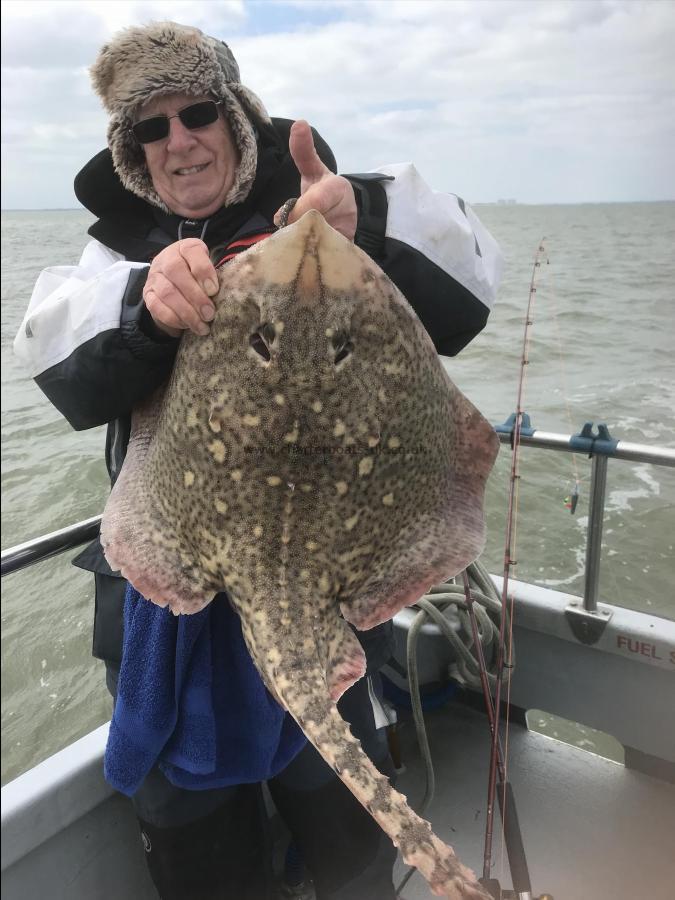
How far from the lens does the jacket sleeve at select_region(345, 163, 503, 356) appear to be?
1.92 meters

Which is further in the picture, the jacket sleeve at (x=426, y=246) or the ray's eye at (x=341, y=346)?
the jacket sleeve at (x=426, y=246)

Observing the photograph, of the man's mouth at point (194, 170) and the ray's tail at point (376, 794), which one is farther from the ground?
the man's mouth at point (194, 170)

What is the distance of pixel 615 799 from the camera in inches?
132

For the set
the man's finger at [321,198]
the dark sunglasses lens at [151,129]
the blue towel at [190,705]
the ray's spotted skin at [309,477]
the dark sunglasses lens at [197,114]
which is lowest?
the blue towel at [190,705]

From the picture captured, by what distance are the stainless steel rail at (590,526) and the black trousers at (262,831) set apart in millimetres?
518

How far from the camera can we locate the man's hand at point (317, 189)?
5.17 feet

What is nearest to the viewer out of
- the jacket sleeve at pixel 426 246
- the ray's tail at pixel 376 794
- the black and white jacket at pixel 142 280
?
the ray's tail at pixel 376 794

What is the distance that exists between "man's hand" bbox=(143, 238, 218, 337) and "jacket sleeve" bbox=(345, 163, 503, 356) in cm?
57

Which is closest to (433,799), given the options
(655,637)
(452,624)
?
(452,624)

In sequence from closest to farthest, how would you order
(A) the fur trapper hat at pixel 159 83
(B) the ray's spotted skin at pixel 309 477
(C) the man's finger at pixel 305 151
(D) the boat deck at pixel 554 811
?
(B) the ray's spotted skin at pixel 309 477 → (C) the man's finger at pixel 305 151 → (A) the fur trapper hat at pixel 159 83 → (D) the boat deck at pixel 554 811

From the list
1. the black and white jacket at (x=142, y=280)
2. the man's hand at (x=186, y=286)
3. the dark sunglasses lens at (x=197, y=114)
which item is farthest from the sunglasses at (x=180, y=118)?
the man's hand at (x=186, y=286)

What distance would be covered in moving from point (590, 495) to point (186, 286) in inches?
94.6

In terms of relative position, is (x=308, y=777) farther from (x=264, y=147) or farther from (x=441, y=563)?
(x=264, y=147)

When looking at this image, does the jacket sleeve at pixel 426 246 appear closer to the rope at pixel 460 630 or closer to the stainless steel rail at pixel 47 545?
the stainless steel rail at pixel 47 545
